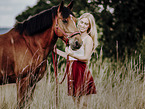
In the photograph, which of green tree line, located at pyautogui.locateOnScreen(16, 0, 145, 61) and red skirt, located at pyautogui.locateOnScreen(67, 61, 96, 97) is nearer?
red skirt, located at pyautogui.locateOnScreen(67, 61, 96, 97)

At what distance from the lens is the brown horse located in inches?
127

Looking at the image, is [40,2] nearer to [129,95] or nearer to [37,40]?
[37,40]

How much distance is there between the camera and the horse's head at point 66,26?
10.4 ft

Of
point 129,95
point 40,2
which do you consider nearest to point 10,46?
point 129,95

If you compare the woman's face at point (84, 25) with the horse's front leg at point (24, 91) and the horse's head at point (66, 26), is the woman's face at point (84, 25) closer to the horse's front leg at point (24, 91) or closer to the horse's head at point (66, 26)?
the horse's head at point (66, 26)

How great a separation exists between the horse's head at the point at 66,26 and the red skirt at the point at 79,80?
1.31ft

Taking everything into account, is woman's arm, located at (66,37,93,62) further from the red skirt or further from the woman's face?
the woman's face

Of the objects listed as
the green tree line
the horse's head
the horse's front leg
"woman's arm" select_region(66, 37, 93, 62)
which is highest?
the green tree line

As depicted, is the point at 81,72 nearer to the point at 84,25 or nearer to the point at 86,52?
the point at 86,52

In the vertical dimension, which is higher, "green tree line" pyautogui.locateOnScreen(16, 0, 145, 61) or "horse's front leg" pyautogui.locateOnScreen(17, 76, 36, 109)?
"green tree line" pyautogui.locateOnScreen(16, 0, 145, 61)

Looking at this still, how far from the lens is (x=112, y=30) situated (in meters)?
7.91

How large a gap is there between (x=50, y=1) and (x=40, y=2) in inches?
36.6

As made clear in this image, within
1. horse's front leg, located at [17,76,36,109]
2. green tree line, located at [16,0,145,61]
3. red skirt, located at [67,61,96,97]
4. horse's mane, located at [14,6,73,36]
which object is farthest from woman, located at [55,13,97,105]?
green tree line, located at [16,0,145,61]

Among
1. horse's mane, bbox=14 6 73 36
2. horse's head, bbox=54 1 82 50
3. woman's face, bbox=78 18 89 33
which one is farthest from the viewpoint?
woman's face, bbox=78 18 89 33
